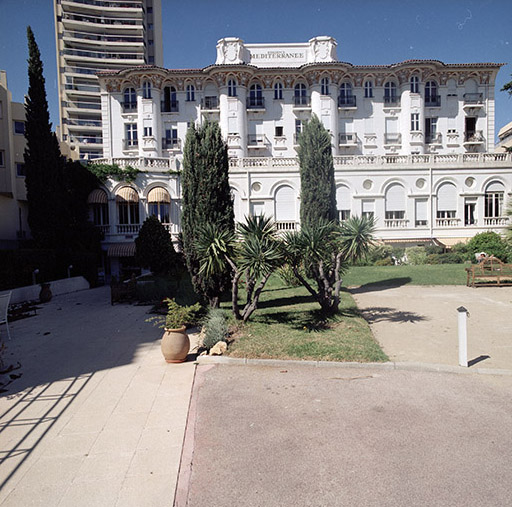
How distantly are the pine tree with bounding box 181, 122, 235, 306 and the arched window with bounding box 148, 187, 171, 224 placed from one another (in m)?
17.8

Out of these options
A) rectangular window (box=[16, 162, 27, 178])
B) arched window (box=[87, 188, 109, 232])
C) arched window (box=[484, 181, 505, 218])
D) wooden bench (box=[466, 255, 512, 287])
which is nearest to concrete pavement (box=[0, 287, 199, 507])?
wooden bench (box=[466, 255, 512, 287])

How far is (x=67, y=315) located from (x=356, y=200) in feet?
82.3

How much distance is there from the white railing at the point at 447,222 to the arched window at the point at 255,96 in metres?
22.2

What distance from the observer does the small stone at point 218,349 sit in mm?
7859

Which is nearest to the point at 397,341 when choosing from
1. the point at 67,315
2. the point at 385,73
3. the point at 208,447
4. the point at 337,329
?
the point at 337,329

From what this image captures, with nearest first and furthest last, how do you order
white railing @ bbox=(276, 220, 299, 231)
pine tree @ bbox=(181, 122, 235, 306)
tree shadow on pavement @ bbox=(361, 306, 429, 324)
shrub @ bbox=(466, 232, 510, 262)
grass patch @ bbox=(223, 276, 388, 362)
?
1. grass patch @ bbox=(223, 276, 388, 362)
2. tree shadow on pavement @ bbox=(361, 306, 429, 324)
3. pine tree @ bbox=(181, 122, 235, 306)
4. shrub @ bbox=(466, 232, 510, 262)
5. white railing @ bbox=(276, 220, 299, 231)

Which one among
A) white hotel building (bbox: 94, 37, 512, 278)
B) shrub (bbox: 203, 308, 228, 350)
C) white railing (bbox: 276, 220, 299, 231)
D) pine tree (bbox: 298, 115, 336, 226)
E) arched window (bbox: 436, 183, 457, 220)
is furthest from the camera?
white hotel building (bbox: 94, 37, 512, 278)

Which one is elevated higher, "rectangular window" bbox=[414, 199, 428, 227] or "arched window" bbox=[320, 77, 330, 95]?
"arched window" bbox=[320, 77, 330, 95]

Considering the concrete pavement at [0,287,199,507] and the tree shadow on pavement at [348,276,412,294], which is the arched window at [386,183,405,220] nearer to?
the tree shadow on pavement at [348,276,412,294]

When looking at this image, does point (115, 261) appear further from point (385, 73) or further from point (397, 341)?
point (385, 73)

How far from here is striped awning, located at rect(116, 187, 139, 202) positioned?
2867cm

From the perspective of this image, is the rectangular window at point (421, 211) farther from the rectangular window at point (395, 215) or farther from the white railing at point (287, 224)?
the white railing at point (287, 224)

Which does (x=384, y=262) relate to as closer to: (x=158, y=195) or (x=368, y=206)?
(x=368, y=206)

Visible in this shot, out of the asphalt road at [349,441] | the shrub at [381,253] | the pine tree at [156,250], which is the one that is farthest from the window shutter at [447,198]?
the asphalt road at [349,441]
